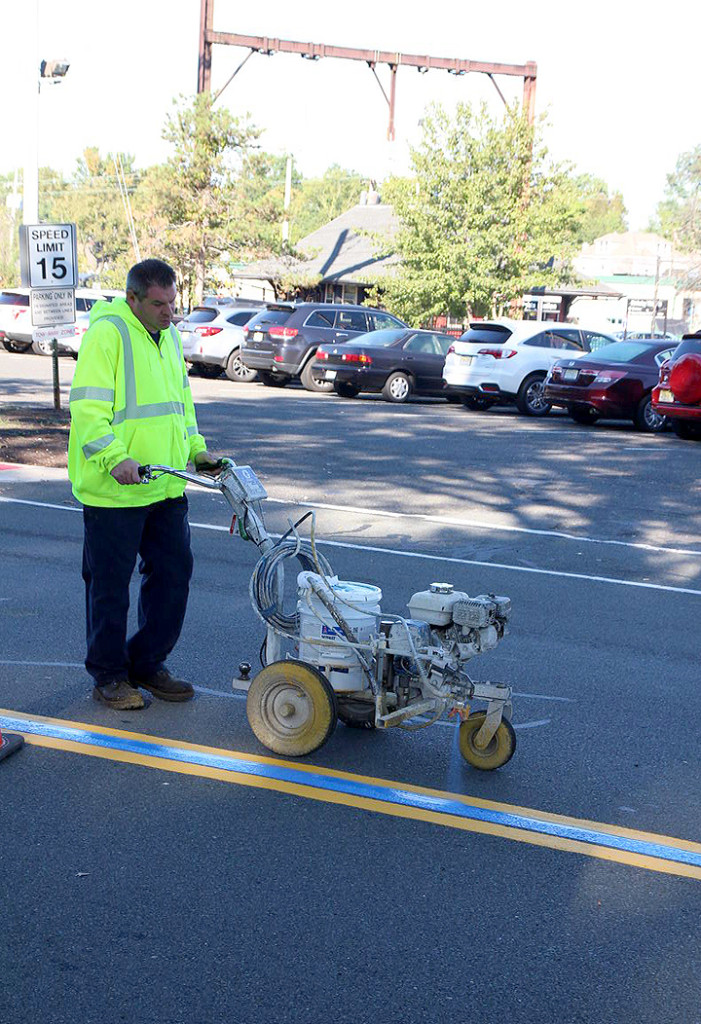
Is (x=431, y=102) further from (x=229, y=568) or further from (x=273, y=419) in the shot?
(x=229, y=568)

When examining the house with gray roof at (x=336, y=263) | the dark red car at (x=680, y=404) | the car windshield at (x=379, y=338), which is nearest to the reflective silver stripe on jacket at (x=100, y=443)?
the dark red car at (x=680, y=404)

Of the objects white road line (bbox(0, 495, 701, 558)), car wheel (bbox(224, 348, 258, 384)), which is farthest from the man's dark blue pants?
car wheel (bbox(224, 348, 258, 384))

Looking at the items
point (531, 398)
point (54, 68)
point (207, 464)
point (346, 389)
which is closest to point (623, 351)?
point (531, 398)

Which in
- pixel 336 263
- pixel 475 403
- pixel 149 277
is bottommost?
pixel 475 403

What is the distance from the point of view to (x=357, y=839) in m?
4.50

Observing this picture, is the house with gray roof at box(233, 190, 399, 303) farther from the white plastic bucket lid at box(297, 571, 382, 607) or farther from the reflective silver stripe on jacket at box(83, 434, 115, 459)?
the white plastic bucket lid at box(297, 571, 382, 607)

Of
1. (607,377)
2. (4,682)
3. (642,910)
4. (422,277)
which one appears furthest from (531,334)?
(642,910)

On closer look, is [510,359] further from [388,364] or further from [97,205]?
[97,205]

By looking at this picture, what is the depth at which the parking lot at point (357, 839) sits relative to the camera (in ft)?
11.6

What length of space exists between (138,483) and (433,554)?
16.4 feet

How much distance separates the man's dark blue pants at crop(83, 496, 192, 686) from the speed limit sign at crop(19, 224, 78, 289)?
11612mm

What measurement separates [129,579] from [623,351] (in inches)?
694

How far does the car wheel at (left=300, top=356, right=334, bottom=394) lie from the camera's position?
88.6 feet

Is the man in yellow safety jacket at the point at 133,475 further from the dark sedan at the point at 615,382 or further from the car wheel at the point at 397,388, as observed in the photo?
the car wheel at the point at 397,388
